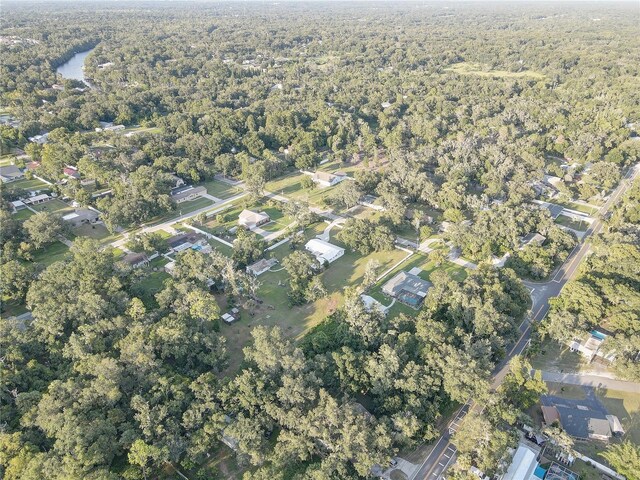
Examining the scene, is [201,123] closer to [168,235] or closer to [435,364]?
[168,235]

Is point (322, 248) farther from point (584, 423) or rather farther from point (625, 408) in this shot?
point (625, 408)

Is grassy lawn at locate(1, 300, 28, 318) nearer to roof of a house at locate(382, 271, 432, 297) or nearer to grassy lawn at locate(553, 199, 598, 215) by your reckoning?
roof of a house at locate(382, 271, 432, 297)

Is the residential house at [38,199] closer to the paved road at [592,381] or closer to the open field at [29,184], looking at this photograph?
the open field at [29,184]

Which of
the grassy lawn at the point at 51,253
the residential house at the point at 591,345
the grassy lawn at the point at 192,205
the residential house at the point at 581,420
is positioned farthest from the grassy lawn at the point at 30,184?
the residential house at the point at 591,345

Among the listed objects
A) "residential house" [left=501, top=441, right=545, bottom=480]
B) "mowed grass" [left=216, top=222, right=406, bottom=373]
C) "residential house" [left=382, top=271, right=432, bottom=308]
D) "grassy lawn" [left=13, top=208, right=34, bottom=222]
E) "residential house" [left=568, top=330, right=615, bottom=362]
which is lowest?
"grassy lawn" [left=13, top=208, right=34, bottom=222]

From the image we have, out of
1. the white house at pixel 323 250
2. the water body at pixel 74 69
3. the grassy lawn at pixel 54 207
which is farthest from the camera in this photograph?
the water body at pixel 74 69

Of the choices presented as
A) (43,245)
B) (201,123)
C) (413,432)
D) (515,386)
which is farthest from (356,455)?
(201,123)

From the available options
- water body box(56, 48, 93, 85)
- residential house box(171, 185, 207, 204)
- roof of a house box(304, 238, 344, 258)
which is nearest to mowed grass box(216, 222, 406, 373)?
roof of a house box(304, 238, 344, 258)

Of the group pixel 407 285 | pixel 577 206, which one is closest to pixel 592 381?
pixel 407 285
